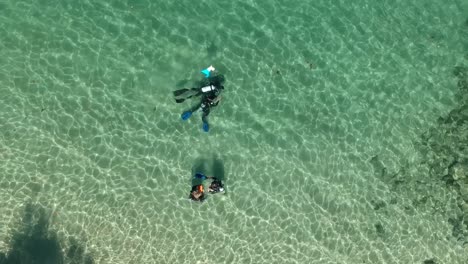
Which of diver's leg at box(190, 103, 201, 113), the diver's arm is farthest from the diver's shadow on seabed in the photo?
the diver's arm

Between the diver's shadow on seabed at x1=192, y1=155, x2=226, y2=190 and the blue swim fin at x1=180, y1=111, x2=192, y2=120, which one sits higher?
the blue swim fin at x1=180, y1=111, x2=192, y2=120

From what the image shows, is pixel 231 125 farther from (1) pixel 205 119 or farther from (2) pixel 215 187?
(2) pixel 215 187

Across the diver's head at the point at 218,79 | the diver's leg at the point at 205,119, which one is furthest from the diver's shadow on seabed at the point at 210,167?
the diver's head at the point at 218,79

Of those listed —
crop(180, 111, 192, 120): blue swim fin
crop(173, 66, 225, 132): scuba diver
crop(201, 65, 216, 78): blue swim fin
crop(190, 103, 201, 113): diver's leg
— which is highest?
crop(201, 65, 216, 78): blue swim fin

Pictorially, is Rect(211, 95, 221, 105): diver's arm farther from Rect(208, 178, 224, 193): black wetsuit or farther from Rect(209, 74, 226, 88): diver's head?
Rect(208, 178, 224, 193): black wetsuit

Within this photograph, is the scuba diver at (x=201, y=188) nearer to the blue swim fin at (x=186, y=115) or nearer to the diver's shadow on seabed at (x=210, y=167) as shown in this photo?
the diver's shadow on seabed at (x=210, y=167)

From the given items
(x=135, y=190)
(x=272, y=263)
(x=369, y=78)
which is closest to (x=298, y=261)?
(x=272, y=263)

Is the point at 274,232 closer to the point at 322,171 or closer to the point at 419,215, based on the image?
the point at 322,171

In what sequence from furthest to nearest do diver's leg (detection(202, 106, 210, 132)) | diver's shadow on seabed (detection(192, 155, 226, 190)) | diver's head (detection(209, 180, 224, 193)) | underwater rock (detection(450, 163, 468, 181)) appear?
underwater rock (detection(450, 163, 468, 181)), diver's leg (detection(202, 106, 210, 132)), diver's shadow on seabed (detection(192, 155, 226, 190)), diver's head (detection(209, 180, 224, 193))

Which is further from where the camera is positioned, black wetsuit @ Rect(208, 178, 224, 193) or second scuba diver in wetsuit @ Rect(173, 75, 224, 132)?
second scuba diver in wetsuit @ Rect(173, 75, 224, 132)

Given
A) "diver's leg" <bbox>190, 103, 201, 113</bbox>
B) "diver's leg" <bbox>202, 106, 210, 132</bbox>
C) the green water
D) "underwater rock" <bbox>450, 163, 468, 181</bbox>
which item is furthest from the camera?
"underwater rock" <bbox>450, 163, 468, 181</bbox>
